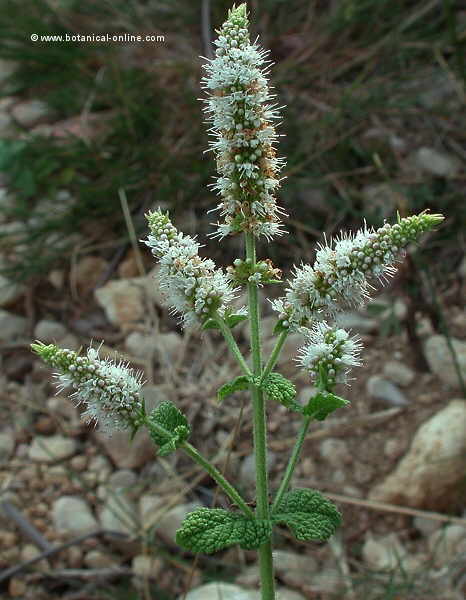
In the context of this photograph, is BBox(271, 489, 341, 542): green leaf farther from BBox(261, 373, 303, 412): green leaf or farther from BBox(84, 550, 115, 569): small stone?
BBox(84, 550, 115, 569): small stone

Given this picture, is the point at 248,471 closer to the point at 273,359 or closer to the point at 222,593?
the point at 222,593

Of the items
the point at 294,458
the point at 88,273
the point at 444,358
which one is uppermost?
the point at 88,273

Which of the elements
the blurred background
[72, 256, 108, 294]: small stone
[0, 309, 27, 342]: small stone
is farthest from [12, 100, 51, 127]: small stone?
[0, 309, 27, 342]: small stone

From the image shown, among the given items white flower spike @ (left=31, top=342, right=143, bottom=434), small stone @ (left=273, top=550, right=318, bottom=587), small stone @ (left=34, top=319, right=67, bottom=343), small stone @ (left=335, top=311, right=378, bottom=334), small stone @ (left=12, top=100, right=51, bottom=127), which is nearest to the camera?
white flower spike @ (left=31, top=342, right=143, bottom=434)

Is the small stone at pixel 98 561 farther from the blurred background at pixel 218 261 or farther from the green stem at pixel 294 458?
the green stem at pixel 294 458

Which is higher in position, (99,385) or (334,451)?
(334,451)

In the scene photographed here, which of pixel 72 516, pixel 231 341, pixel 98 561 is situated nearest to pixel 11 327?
pixel 72 516

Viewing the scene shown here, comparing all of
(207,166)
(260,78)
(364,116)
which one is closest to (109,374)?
(260,78)
